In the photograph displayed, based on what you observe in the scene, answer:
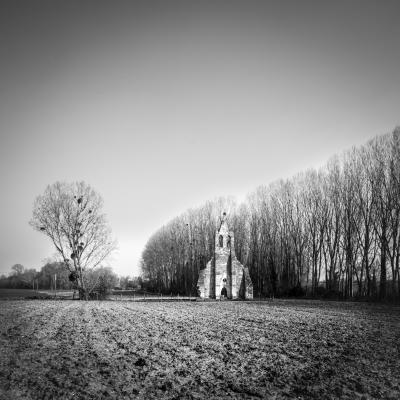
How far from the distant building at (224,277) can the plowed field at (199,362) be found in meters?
30.4

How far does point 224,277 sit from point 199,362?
3656 centimetres

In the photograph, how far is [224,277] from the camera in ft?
147

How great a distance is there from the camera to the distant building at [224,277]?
43844 mm

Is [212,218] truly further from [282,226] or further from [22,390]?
[22,390]

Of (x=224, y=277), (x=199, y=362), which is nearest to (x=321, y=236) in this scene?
(x=224, y=277)

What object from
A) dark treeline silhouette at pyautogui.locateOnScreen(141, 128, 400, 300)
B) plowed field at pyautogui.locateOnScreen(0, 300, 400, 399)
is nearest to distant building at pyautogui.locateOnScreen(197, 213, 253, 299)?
dark treeline silhouette at pyautogui.locateOnScreen(141, 128, 400, 300)

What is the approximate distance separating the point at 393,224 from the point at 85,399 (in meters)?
31.5

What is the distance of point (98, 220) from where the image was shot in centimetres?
3903

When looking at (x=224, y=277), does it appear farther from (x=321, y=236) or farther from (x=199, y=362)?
(x=199, y=362)

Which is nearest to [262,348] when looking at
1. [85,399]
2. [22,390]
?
[85,399]

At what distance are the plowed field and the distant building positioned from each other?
99.6ft

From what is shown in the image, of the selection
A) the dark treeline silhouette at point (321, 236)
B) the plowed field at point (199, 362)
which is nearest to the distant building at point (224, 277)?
the dark treeline silhouette at point (321, 236)

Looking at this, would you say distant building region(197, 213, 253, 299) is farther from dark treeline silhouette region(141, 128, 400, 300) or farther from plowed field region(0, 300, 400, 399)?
plowed field region(0, 300, 400, 399)

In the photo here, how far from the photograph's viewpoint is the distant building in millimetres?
43844
